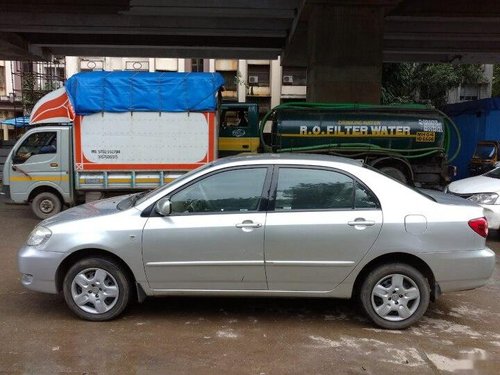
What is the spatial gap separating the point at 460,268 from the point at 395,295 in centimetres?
62

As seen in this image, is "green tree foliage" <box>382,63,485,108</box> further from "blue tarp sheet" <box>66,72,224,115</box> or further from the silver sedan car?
the silver sedan car

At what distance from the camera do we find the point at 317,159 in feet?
15.9

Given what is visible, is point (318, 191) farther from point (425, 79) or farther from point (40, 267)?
point (425, 79)

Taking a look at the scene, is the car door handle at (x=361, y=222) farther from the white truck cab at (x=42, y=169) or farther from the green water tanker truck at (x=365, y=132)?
Result: the white truck cab at (x=42, y=169)

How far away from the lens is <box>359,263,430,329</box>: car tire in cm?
461

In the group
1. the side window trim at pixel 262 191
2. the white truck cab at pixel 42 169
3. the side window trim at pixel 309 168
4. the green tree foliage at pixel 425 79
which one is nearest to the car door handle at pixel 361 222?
the side window trim at pixel 309 168

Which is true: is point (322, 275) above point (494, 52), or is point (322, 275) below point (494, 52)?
below

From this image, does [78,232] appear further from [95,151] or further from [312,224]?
[95,151]

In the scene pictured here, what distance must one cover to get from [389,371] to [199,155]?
7.45 meters

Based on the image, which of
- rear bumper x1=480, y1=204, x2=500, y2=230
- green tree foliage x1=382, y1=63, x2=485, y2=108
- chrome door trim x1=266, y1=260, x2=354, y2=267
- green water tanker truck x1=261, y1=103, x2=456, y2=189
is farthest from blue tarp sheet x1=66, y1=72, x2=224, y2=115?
green tree foliage x1=382, y1=63, x2=485, y2=108

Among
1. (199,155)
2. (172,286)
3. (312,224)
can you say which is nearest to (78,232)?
(172,286)

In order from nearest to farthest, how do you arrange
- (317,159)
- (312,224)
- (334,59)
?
(312,224), (317,159), (334,59)

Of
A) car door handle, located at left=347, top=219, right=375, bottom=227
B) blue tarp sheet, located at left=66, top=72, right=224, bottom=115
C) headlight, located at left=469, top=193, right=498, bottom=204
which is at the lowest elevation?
headlight, located at left=469, top=193, right=498, bottom=204

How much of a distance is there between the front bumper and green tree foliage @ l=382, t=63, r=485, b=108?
76.1 ft
